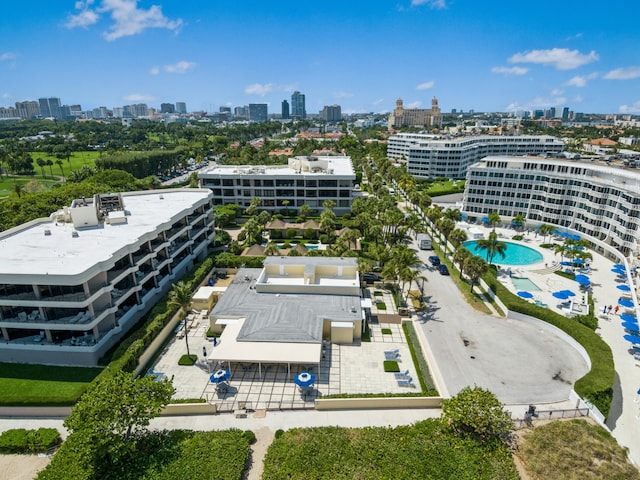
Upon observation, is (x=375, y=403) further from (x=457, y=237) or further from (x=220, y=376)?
(x=457, y=237)

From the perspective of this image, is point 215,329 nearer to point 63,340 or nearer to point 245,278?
point 245,278

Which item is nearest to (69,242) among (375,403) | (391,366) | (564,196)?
(375,403)

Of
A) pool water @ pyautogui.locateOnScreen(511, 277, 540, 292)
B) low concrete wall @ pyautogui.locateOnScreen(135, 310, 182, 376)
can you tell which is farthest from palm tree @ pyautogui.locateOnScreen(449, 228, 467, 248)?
low concrete wall @ pyautogui.locateOnScreen(135, 310, 182, 376)

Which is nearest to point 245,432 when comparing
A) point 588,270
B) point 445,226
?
point 445,226

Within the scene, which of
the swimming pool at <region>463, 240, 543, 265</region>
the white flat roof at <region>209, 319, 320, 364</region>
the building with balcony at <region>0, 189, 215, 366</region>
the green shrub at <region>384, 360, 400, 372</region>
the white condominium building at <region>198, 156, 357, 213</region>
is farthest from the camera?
the white condominium building at <region>198, 156, 357, 213</region>

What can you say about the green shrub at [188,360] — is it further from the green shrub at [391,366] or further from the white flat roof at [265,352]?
the green shrub at [391,366]

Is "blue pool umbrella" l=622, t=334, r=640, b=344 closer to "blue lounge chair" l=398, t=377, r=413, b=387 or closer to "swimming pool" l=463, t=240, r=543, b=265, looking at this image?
"swimming pool" l=463, t=240, r=543, b=265

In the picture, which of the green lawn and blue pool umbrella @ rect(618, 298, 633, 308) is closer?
the green lawn
